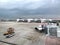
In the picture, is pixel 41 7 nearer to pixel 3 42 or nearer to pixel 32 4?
pixel 32 4

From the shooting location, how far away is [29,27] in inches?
115

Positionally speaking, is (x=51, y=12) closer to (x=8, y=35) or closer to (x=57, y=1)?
(x=57, y=1)

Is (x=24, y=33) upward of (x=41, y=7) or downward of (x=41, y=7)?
downward

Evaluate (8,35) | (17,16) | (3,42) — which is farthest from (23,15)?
(3,42)

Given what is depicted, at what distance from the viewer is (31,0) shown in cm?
291

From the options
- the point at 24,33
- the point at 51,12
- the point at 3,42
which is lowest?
the point at 3,42

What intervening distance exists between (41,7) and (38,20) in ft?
1.19

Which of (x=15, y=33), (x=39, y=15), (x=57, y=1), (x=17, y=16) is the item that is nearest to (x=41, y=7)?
(x=39, y=15)

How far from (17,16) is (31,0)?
58 cm

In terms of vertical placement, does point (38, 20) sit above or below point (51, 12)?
below

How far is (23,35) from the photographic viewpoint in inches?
111

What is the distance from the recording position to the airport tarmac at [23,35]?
8.71 feet

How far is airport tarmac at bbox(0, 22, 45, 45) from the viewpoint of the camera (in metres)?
2.66

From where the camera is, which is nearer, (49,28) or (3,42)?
(3,42)
